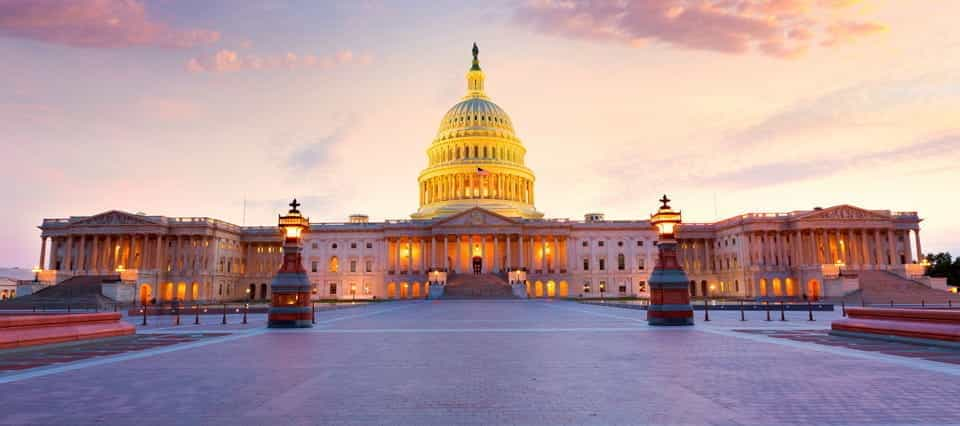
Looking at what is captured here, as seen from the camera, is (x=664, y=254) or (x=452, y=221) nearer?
(x=664, y=254)

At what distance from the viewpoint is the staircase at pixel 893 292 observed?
72.6m

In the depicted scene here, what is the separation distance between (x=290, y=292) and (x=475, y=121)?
104442 mm

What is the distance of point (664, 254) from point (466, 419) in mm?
23903

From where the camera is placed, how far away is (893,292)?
7625 cm

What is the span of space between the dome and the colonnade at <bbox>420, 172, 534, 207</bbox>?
10.2 m

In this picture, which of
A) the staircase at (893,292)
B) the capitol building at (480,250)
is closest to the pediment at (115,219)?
the capitol building at (480,250)

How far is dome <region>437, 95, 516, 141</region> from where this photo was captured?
128625 mm

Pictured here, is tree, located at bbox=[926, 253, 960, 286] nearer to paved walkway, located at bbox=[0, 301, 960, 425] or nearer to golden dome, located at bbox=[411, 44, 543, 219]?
golden dome, located at bbox=[411, 44, 543, 219]

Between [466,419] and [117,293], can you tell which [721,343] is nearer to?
[466,419]

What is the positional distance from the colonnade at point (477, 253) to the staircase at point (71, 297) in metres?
46.4

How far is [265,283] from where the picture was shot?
378ft

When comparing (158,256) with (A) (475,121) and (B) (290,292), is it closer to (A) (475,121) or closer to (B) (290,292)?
(A) (475,121)

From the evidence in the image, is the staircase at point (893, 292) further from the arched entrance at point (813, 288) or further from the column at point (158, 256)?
the column at point (158, 256)

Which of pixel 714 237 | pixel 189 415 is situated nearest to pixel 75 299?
pixel 189 415
